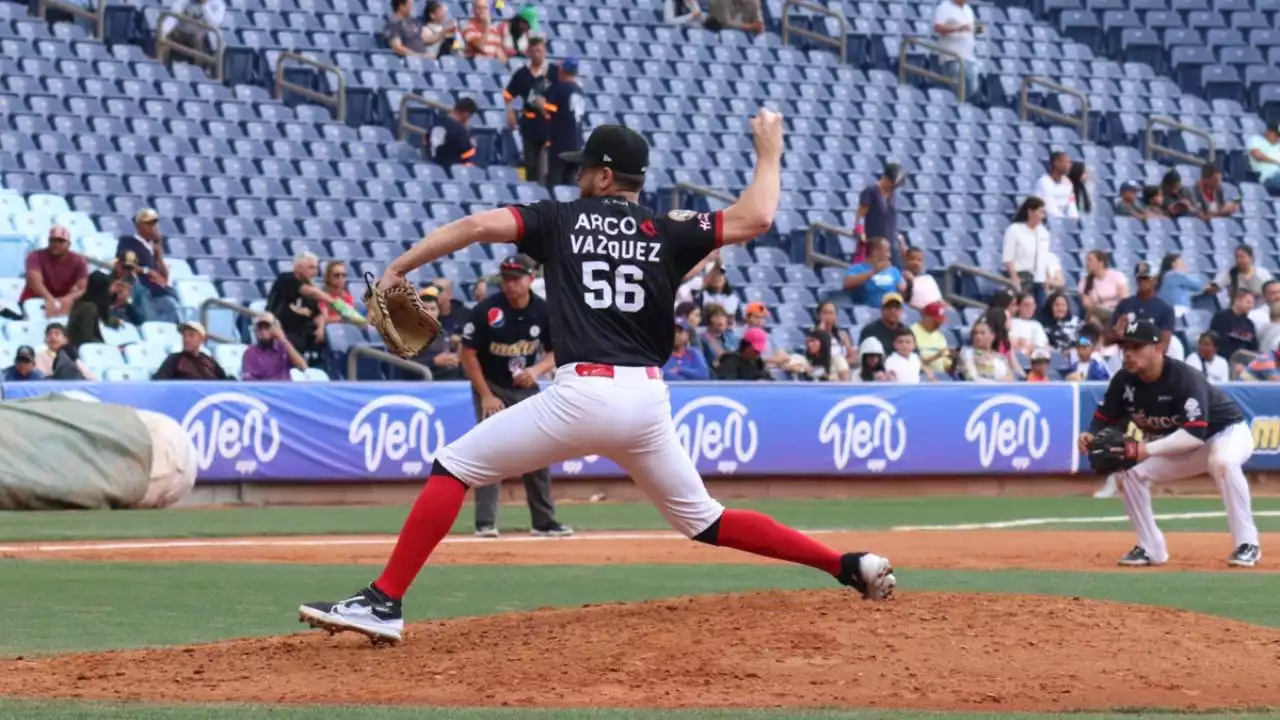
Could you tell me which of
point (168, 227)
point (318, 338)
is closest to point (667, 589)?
point (318, 338)

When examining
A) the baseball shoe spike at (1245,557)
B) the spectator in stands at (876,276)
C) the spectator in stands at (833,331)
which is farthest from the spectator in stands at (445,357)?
the baseball shoe spike at (1245,557)

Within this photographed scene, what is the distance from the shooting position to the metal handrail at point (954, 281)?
83.0ft

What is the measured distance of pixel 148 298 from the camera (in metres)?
19.6

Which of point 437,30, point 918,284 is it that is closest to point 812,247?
point 918,284

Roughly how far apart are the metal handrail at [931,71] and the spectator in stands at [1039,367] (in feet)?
26.8

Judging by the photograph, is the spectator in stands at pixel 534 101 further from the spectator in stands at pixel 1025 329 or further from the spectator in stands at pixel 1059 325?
the spectator in stands at pixel 1059 325

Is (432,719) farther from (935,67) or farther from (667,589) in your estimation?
(935,67)

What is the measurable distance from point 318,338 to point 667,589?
8.82 meters

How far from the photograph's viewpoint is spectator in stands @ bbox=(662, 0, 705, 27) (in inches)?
1117

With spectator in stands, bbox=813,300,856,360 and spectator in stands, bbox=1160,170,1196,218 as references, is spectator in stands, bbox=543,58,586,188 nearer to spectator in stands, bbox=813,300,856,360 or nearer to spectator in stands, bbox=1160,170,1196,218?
spectator in stands, bbox=813,300,856,360

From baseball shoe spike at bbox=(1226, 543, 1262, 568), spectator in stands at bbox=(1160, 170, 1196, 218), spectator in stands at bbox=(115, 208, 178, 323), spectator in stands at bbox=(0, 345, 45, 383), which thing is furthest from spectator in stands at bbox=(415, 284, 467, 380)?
spectator in stands at bbox=(1160, 170, 1196, 218)

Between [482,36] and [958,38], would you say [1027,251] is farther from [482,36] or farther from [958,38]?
[482,36]

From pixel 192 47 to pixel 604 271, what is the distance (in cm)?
1737

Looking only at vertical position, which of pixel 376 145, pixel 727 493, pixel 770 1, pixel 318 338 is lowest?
pixel 727 493
